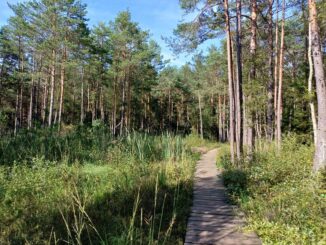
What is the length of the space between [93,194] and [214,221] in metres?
2.23

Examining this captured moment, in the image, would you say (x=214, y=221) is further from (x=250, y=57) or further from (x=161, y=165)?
(x=250, y=57)

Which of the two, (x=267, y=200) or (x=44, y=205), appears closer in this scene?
(x=44, y=205)

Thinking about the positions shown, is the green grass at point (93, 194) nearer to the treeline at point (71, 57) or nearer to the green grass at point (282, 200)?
the green grass at point (282, 200)

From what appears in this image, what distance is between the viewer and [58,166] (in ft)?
22.6

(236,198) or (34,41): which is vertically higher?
(34,41)

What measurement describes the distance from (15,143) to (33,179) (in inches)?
144

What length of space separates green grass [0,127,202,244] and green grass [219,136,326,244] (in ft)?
3.68

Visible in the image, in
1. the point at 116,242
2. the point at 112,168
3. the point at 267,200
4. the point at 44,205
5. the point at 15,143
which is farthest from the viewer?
the point at 15,143

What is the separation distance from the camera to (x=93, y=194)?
566 centimetres

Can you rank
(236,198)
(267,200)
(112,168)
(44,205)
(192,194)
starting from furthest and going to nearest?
(112,168), (192,194), (236,198), (267,200), (44,205)

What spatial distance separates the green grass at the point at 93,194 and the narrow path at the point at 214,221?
189 mm

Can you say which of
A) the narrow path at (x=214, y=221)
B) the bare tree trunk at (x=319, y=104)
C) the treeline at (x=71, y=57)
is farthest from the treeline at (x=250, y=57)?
the treeline at (x=71, y=57)

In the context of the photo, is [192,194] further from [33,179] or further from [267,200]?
[33,179]

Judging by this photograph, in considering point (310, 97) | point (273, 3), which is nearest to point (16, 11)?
point (273, 3)
